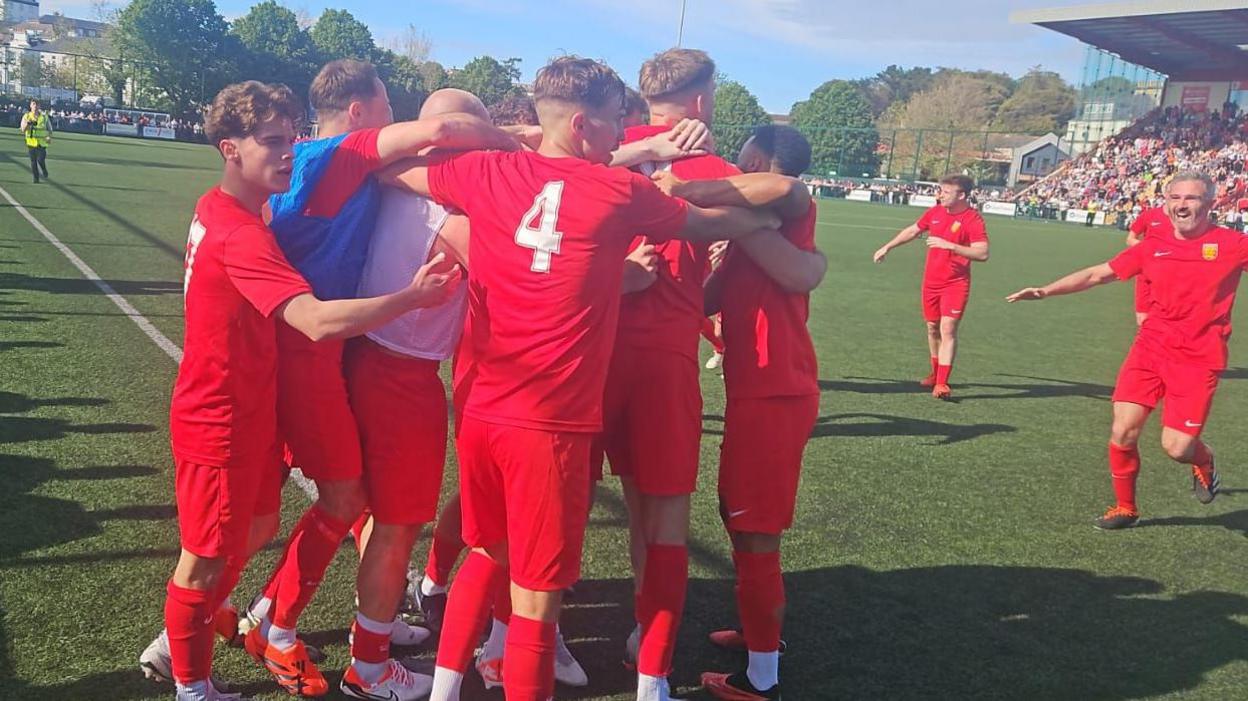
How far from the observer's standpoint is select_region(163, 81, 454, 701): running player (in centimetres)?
278

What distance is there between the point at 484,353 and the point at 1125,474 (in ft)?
15.5

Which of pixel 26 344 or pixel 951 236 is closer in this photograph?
pixel 26 344

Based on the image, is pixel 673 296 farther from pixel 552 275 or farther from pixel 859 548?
pixel 859 548

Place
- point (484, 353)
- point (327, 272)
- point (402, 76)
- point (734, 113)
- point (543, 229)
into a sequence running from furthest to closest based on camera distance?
point (734, 113), point (402, 76), point (327, 272), point (484, 353), point (543, 229)

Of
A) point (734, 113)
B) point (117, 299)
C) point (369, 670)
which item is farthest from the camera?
point (734, 113)

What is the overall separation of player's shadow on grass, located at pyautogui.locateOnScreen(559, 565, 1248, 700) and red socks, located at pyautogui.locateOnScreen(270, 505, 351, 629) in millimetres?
998

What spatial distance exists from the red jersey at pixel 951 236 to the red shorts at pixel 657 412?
7334 millimetres

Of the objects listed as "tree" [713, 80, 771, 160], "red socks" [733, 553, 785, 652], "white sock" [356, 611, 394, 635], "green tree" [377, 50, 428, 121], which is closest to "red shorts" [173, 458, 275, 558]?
"white sock" [356, 611, 394, 635]

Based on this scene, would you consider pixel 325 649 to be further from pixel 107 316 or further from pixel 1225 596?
pixel 107 316

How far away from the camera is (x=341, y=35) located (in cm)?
10362

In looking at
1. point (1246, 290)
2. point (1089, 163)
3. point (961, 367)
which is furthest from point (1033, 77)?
point (961, 367)

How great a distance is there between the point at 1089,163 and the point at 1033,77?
6444cm

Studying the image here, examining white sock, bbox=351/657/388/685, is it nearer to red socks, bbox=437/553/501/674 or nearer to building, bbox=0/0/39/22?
red socks, bbox=437/553/501/674

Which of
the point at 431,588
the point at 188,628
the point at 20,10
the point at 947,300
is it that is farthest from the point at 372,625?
the point at 20,10
